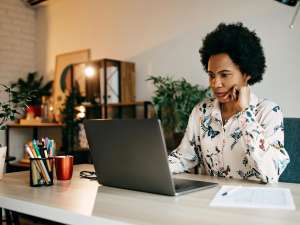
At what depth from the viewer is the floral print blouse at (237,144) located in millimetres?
1410

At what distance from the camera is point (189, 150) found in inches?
71.3

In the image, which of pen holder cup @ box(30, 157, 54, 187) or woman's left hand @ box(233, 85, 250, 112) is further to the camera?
woman's left hand @ box(233, 85, 250, 112)

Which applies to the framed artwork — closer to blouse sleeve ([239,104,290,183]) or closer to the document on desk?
blouse sleeve ([239,104,290,183])

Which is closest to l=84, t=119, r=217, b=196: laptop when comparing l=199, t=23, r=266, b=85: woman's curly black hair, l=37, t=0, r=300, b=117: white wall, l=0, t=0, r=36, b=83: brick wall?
l=199, t=23, r=266, b=85: woman's curly black hair

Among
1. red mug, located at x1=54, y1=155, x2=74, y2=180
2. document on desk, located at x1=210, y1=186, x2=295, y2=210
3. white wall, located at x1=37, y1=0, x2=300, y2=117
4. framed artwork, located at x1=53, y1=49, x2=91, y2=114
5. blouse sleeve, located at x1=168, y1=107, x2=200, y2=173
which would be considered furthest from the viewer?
framed artwork, located at x1=53, y1=49, x2=91, y2=114

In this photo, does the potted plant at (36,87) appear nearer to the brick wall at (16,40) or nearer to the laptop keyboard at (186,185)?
the brick wall at (16,40)

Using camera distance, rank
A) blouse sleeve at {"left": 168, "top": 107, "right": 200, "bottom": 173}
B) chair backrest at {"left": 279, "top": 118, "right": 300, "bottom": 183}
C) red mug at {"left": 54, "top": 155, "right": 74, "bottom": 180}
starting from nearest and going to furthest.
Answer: red mug at {"left": 54, "top": 155, "right": 74, "bottom": 180}, chair backrest at {"left": 279, "top": 118, "right": 300, "bottom": 183}, blouse sleeve at {"left": 168, "top": 107, "right": 200, "bottom": 173}

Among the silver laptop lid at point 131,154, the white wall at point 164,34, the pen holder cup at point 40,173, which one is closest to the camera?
the silver laptop lid at point 131,154

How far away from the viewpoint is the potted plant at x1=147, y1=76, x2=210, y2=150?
3000 millimetres

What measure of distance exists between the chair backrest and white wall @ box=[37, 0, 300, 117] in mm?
1158

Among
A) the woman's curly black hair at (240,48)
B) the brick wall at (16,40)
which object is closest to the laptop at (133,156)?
the woman's curly black hair at (240,48)

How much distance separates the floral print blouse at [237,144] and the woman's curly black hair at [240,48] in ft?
0.71

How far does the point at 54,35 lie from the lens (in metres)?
4.70

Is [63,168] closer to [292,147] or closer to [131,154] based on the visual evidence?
[131,154]
